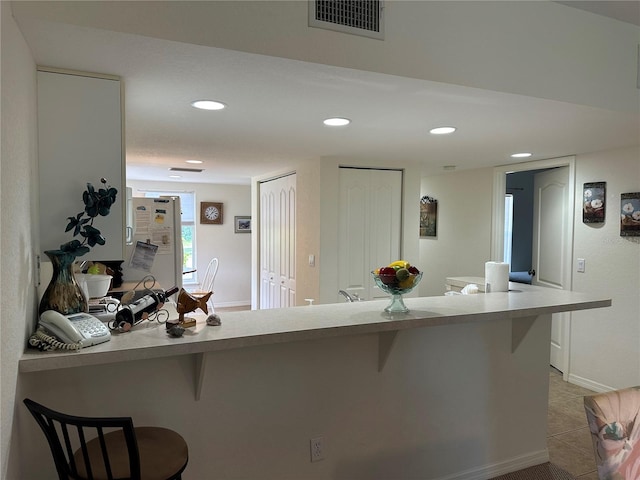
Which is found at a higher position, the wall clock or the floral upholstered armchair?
the wall clock

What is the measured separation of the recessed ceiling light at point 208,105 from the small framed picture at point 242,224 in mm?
5496

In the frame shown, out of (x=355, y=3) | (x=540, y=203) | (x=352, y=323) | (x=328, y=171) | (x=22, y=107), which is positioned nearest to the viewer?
(x=22, y=107)

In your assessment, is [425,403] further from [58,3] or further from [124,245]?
[58,3]

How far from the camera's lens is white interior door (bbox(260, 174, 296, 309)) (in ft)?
15.0

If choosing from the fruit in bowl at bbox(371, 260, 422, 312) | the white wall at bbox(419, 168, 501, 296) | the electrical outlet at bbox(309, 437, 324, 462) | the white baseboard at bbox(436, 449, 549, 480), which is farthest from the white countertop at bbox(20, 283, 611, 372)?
the white wall at bbox(419, 168, 501, 296)

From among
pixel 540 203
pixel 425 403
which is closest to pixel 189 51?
pixel 425 403

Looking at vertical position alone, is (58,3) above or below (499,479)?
above

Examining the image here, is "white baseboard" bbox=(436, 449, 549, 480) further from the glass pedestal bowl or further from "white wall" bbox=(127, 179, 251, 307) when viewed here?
"white wall" bbox=(127, 179, 251, 307)

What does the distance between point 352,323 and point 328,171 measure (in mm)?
2241

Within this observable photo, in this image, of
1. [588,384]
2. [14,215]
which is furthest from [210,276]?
[14,215]

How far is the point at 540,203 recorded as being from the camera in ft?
14.3

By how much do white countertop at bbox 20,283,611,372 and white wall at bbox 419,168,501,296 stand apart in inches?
86.2

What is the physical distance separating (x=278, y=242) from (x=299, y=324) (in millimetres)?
3264

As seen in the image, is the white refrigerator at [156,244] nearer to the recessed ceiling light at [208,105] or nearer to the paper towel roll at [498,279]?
the recessed ceiling light at [208,105]
